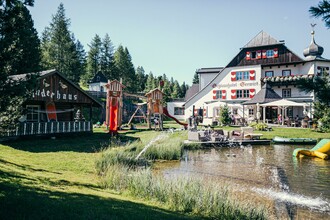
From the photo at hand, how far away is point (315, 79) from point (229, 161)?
37.3 feet

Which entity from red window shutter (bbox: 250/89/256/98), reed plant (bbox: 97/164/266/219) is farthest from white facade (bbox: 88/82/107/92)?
reed plant (bbox: 97/164/266/219)

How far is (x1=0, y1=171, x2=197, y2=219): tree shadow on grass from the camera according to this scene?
16.3 feet

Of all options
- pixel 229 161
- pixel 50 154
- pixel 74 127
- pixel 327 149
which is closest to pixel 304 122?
pixel 327 149

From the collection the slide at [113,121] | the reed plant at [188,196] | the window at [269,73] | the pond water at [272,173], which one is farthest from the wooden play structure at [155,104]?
the reed plant at [188,196]

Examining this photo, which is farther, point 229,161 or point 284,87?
point 284,87

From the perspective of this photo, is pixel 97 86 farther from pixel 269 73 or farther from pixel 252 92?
pixel 269 73

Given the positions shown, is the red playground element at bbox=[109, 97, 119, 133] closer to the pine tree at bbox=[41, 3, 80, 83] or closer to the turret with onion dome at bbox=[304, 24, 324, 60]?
the turret with onion dome at bbox=[304, 24, 324, 60]

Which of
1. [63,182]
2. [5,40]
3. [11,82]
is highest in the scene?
[5,40]

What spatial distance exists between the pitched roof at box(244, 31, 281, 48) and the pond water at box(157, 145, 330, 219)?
2442 centimetres

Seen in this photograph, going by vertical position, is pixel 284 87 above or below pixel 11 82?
above

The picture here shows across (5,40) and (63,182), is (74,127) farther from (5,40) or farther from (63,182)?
(5,40)

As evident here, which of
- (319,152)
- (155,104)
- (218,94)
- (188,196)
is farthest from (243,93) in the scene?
(188,196)

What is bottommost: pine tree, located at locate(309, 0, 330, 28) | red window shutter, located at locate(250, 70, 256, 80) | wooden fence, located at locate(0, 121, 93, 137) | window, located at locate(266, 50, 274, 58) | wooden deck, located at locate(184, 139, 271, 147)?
wooden deck, located at locate(184, 139, 271, 147)

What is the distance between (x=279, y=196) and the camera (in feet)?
29.0
